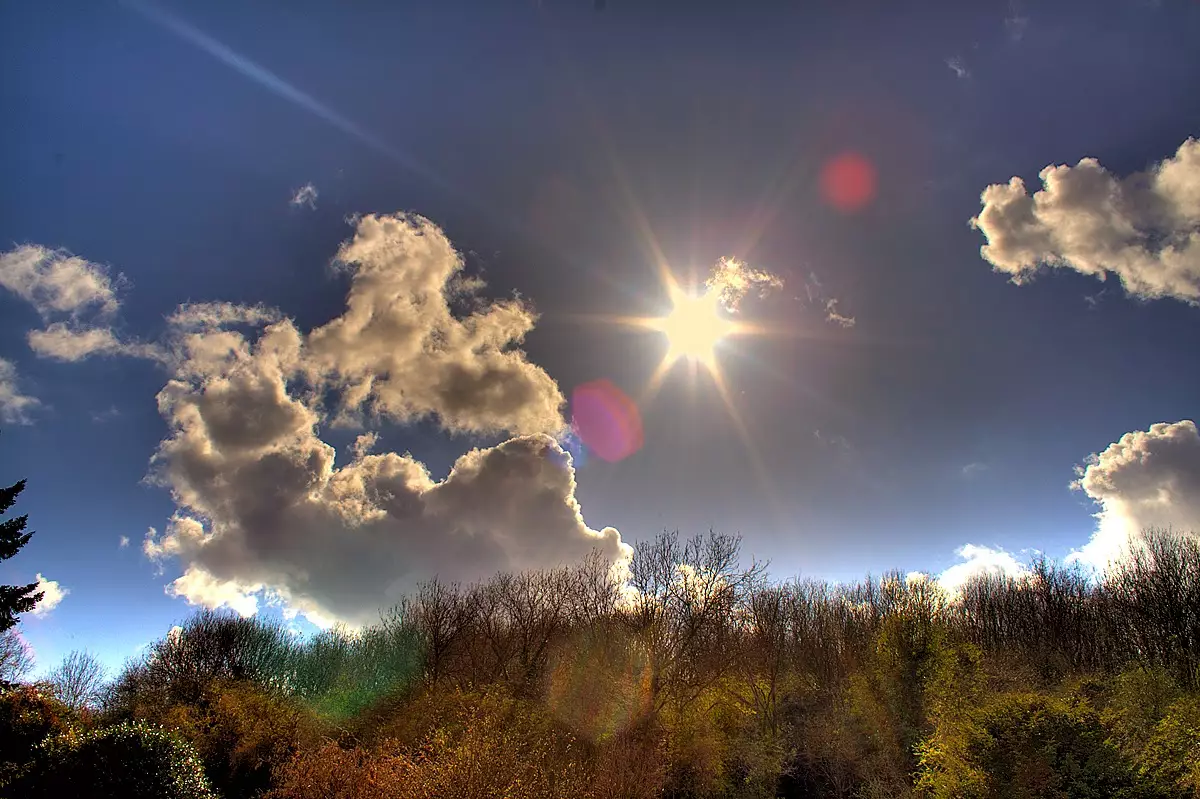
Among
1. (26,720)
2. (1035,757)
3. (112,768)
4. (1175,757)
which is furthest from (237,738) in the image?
(1175,757)

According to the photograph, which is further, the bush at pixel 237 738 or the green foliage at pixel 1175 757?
the bush at pixel 237 738

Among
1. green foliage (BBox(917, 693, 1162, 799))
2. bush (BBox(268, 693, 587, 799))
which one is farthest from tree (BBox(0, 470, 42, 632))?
green foliage (BBox(917, 693, 1162, 799))

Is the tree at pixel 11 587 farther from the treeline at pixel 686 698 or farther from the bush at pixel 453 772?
the bush at pixel 453 772

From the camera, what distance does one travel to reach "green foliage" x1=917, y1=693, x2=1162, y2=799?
52.4 ft

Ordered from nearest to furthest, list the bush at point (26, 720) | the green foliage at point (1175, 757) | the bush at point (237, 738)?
the green foliage at point (1175, 757)
the bush at point (26, 720)
the bush at point (237, 738)

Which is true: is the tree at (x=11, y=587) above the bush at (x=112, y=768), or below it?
above

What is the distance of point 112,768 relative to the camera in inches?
714

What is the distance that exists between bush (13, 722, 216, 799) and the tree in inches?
1243

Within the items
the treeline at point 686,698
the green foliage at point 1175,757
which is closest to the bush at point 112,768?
the treeline at point 686,698

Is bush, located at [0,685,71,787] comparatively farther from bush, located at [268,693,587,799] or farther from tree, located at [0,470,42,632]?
tree, located at [0,470,42,632]

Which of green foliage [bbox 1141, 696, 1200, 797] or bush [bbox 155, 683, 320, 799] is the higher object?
green foliage [bbox 1141, 696, 1200, 797]

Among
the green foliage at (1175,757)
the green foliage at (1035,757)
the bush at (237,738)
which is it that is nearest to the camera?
the green foliage at (1175,757)

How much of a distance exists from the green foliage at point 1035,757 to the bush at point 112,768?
24356 millimetres

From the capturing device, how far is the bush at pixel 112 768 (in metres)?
17.7
